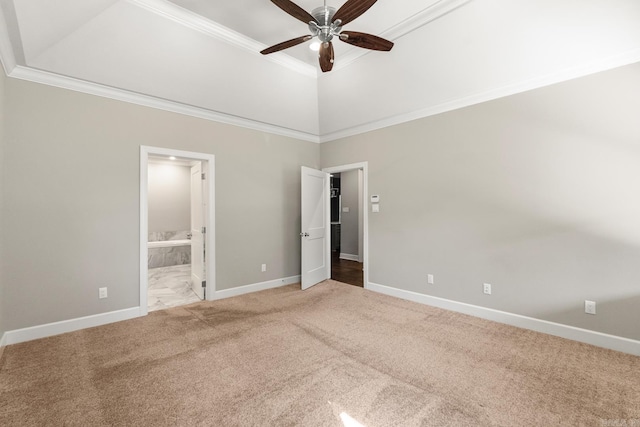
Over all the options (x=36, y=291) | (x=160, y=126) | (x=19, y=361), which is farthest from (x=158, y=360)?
(x=160, y=126)

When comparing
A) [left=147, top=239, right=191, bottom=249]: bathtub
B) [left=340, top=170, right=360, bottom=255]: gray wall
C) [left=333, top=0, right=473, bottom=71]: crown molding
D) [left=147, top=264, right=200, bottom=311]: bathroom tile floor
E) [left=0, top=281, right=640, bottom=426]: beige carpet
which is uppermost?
[left=333, top=0, right=473, bottom=71]: crown molding

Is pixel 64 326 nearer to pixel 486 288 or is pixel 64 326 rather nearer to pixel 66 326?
pixel 66 326

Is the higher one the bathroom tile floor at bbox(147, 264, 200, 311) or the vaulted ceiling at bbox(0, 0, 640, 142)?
the vaulted ceiling at bbox(0, 0, 640, 142)

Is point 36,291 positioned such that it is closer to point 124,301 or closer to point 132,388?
point 124,301

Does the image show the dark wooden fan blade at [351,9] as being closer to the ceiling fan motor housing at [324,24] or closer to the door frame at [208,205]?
the ceiling fan motor housing at [324,24]

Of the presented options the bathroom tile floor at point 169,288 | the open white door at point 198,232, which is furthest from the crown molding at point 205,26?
the bathroom tile floor at point 169,288

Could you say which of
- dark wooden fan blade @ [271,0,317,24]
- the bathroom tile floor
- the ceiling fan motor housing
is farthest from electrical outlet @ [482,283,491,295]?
the bathroom tile floor

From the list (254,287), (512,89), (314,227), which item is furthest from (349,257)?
(512,89)

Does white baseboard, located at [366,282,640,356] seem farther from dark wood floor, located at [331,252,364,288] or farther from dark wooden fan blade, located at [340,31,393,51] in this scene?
dark wooden fan blade, located at [340,31,393,51]

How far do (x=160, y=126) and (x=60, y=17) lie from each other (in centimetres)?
137

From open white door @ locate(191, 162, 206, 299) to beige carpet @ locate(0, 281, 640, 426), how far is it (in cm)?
97

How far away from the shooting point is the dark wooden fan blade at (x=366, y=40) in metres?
2.42

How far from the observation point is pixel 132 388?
2053 millimetres

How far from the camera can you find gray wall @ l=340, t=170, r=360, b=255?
7.40 meters
